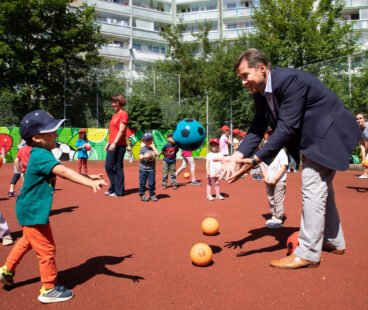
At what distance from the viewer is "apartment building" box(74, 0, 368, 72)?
142 ft

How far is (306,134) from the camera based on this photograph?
3646 mm

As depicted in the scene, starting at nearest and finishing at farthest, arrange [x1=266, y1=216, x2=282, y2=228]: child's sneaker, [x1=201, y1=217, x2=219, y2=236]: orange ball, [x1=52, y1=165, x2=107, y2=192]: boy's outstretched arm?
[x1=52, y1=165, x2=107, y2=192]: boy's outstretched arm → [x1=201, y1=217, x2=219, y2=236]: orange ball → [x1=266, y1=216, x2=282, y2=228]: child's sneaker

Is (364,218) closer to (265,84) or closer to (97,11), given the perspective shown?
(265,84)

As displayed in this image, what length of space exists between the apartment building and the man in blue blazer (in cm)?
4115

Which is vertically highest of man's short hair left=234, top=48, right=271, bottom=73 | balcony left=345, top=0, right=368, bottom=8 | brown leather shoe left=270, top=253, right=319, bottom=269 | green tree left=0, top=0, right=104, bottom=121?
balcony left=345, top=0, right=368, bottom=8

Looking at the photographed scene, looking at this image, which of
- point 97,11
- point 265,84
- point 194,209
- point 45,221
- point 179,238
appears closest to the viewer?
point 45,221

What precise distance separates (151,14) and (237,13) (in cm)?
1245

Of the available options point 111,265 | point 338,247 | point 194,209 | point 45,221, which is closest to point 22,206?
point 45,221

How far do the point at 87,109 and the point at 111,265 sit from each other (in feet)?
75.6

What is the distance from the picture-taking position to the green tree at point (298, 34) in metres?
25.8

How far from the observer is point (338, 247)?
4211 mm

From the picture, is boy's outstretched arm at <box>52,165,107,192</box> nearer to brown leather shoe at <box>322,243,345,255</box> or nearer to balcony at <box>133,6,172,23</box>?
brown leather shoe at <box>322,243,345,255</box>

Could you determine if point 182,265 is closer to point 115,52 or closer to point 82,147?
point 82,147

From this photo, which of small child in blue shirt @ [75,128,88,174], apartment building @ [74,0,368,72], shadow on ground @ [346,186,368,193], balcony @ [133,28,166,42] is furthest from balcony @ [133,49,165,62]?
shadow on ground @ [346,186,368,193]
